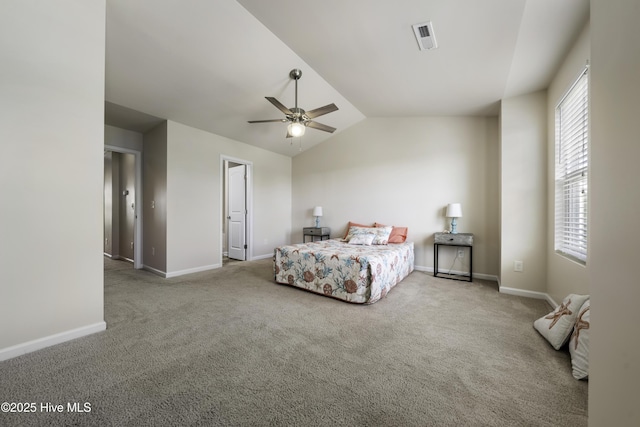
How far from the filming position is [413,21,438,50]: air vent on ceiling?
2.33 m

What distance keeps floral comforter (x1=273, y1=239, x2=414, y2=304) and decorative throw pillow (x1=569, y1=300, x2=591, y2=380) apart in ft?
5.39

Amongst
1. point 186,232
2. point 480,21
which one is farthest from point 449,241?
point 186,232

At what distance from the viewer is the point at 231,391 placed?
1.55m

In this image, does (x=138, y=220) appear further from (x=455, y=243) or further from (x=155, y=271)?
(x=455, y=243)

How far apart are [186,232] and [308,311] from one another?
9.09ft

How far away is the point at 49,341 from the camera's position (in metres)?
2.03

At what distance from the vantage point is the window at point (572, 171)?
92.4 inches

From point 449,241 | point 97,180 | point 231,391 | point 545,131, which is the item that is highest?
point 545,131

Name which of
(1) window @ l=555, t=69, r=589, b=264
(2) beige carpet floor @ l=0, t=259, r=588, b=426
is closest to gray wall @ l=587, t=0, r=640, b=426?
(2) beige carpet floor @ l=0, t=259, r=588, b=426

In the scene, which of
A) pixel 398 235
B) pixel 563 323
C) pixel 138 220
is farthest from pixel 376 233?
pixel 138 220

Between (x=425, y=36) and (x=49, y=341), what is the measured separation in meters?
4.09

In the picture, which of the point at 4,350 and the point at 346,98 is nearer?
the point at 4,350

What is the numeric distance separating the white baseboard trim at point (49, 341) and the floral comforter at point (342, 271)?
6.57 feet

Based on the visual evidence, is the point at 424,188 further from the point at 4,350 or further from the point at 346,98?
the point at 4,350
